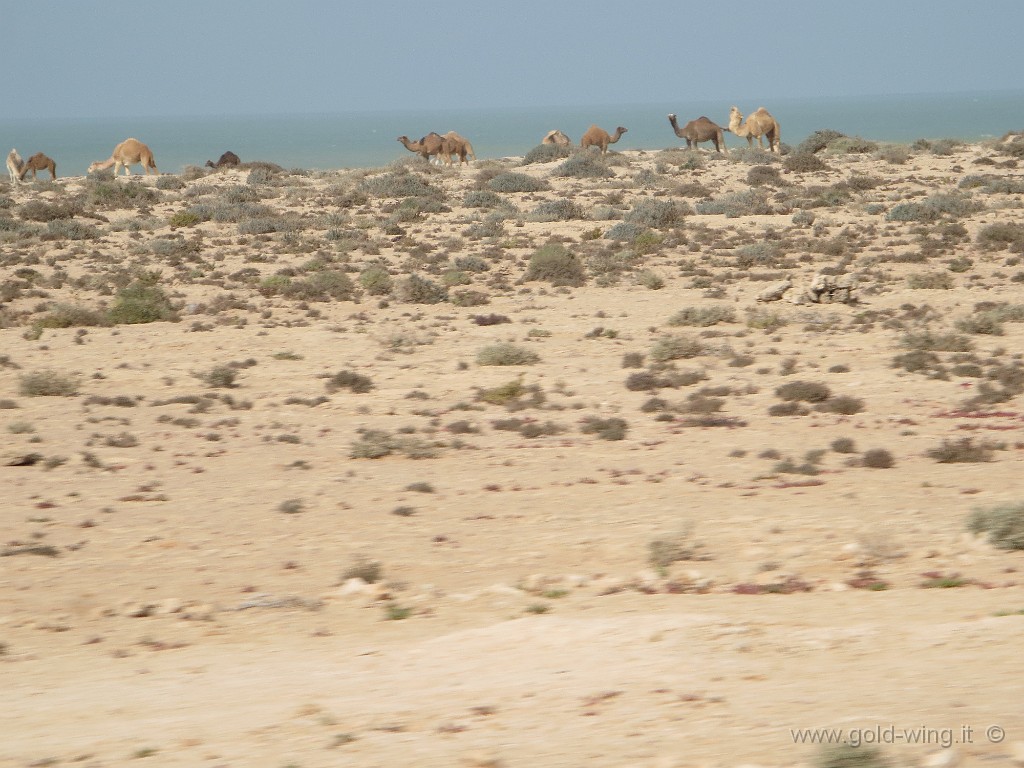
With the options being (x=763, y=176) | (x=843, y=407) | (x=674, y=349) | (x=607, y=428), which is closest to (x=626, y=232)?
(x=763, y=176)

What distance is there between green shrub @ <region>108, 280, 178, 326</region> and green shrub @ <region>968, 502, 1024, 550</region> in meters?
16.1

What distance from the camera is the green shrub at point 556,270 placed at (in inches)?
992

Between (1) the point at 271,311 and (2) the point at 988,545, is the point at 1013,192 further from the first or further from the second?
(2) the point at 988,545

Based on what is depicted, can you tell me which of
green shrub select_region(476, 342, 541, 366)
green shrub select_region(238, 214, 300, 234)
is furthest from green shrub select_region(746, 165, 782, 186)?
green shrub select_region(476, 342, 541, 366)

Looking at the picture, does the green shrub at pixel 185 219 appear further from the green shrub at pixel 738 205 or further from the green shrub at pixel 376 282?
the green shrub at pixel 738 205

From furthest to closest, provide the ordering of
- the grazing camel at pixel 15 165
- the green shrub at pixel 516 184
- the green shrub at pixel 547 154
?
the green shrub at pixel 547 154 → the grazing camel at pixel 15 165 → the green shrub at pixel 516 184

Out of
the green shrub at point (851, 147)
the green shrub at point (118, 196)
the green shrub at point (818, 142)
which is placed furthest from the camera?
the green shrub at point (818, 142)

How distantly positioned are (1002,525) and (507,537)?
11.4 feet

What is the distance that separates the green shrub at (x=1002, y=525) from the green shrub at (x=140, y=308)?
633 inches

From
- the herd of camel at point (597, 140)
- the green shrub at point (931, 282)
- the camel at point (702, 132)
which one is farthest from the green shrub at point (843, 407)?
the camel at point (702, 132)

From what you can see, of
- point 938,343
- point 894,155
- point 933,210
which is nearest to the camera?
point 938,343

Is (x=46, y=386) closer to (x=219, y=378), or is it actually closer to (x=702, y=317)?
(x=219, y=378)

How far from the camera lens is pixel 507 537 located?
9.29 meters

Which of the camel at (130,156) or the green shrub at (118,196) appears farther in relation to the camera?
the camel at (130,156)
